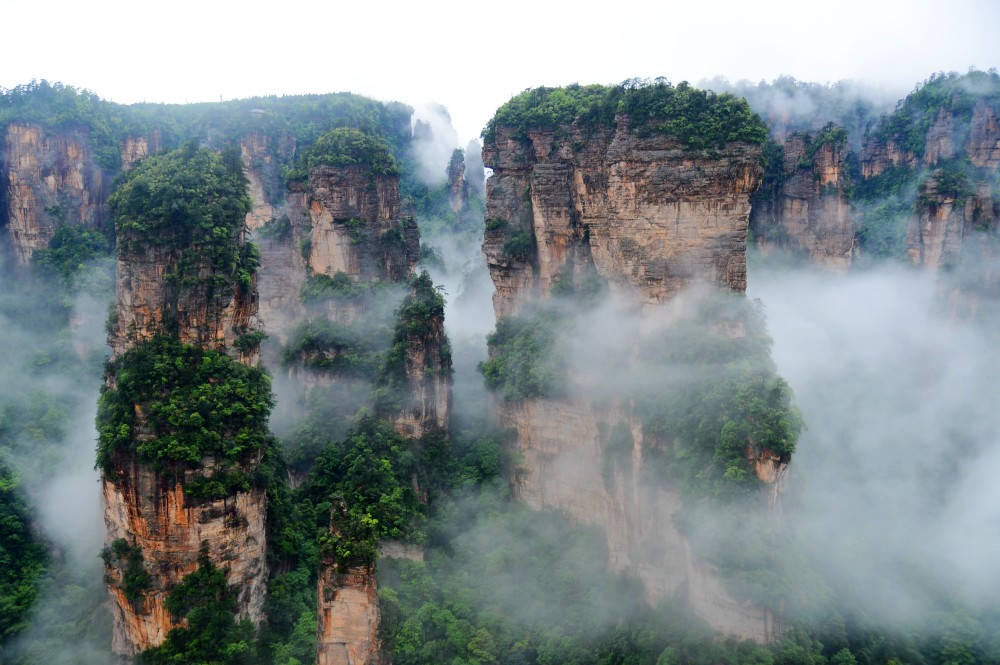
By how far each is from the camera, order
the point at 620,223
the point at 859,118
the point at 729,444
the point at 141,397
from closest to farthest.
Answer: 1. the point at 729,444
2. the point at 141,397
3. the point at 620,223
4. the point at 859,118

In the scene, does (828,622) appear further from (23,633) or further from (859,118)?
(859,118)

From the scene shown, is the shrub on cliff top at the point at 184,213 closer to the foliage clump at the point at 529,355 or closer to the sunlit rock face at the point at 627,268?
the foliage clump at the point at 529,355

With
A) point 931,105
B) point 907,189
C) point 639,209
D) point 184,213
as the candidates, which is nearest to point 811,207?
point 907,189

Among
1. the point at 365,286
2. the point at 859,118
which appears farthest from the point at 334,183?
the point at 859,118

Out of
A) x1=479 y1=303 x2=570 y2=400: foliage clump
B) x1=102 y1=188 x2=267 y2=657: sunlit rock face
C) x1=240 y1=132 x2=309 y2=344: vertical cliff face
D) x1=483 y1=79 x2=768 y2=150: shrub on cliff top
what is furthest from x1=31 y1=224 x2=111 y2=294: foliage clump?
x1=483 y1=79 x2=768 y2=150: shrub on cliff top

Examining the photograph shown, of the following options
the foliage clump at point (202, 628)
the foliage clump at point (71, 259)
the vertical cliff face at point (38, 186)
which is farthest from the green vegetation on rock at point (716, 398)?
the vertical cliff face at point (38, 186)
